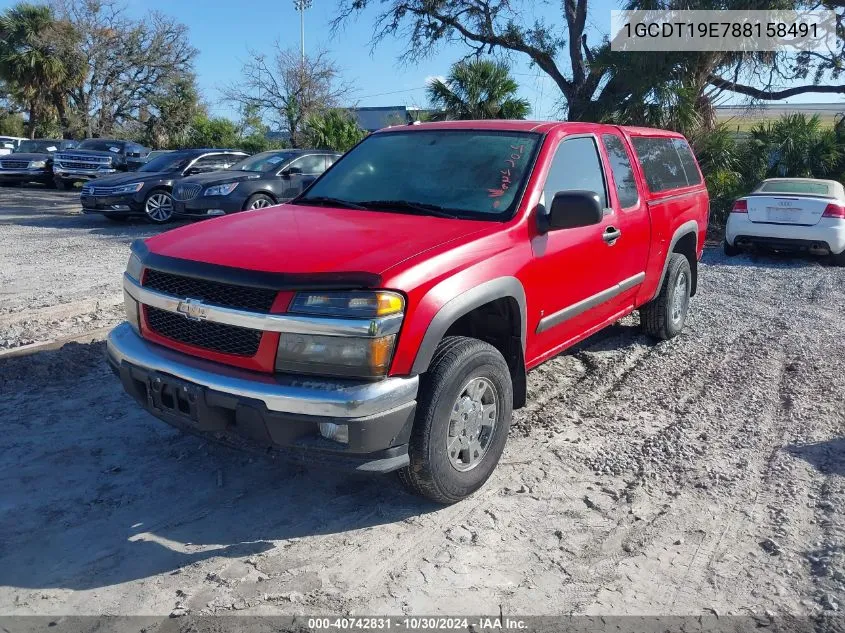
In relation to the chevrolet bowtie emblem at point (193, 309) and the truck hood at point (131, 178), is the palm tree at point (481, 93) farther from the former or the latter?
the chevrolet bowtie emblem at point (193, 309)

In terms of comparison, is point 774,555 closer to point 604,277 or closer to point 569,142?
point 604,277

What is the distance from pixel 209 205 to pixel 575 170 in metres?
8.95

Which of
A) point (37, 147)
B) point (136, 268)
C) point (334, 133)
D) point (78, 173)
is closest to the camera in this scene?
point (136, 268)

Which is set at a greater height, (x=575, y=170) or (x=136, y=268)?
(x=575, y=170)

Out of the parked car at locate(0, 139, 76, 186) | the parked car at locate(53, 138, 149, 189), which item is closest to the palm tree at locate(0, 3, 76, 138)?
the parked car at locate(0, 139, 76, 186)

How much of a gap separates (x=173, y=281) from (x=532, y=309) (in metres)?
1.91

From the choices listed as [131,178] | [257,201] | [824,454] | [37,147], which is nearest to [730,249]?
[257,201]

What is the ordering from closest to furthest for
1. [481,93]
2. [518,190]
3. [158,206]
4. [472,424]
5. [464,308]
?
[464,308] < [472,424] < [518,190] < [158,206] < [481,93]

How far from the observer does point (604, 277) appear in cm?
498

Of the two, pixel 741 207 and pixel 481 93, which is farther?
pixel 481 93

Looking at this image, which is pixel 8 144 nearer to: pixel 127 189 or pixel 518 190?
pixel 127 189

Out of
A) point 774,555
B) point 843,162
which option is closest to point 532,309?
point 774,555

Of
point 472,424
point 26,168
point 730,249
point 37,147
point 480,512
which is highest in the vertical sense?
point 37,147

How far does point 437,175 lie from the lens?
450cm
